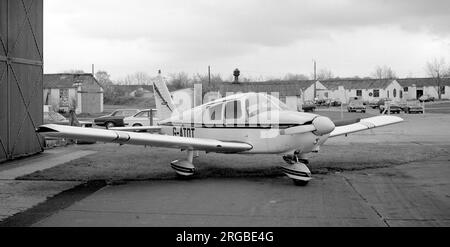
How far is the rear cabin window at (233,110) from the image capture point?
425 inches

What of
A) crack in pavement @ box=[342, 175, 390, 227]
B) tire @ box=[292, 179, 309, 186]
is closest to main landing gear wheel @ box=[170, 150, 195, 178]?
tire @ box=[292, 179, 309, 186]

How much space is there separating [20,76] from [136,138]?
292 inches

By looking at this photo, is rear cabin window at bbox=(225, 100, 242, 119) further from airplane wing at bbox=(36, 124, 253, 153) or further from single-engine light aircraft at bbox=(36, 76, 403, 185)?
airplane wing at bbox=(36, 124, 253, 153)

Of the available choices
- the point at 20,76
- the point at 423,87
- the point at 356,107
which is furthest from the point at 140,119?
the point at 423,87

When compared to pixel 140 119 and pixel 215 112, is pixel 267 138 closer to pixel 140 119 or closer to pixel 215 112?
pixel 215 112

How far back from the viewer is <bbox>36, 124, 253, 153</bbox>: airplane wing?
8.24 metres

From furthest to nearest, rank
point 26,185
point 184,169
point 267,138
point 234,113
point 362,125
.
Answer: point 362,125 < point 234,113 < point 184,169 < point 267,138 < point 26,185

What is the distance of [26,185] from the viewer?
9.88 metres

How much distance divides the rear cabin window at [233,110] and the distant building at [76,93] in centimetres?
4820

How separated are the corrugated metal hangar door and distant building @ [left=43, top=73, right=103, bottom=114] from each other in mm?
41502

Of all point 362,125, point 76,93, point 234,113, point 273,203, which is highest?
point 76,93

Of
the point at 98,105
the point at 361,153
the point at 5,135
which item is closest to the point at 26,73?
the point at 5,135

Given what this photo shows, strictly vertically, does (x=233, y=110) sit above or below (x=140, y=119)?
above
